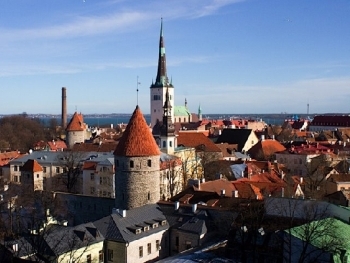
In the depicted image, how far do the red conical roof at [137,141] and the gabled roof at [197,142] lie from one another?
2799 cm

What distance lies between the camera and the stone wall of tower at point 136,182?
1192 inches

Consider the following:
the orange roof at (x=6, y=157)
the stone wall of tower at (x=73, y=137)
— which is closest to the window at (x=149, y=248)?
the orange roof at (x=6, y=157)

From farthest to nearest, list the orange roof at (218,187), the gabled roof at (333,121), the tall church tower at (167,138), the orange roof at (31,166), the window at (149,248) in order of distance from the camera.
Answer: the gabled roof at (333,121) < the tall church tower at (167,138) < the orange roof at (31,166) < the orange roof at (218,187) < the window at (149,248)

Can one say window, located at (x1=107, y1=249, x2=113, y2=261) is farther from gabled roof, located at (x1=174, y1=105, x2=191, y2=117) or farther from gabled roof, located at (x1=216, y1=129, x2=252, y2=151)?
gabled roof, located at (x1=174, y1=105, x2=191, y2=117)

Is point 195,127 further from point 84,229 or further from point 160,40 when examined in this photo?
point 84,229

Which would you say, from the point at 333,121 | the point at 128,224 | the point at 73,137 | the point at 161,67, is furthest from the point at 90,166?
the point at 333,121

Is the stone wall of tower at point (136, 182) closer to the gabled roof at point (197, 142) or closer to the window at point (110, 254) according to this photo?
the window at point (110, 254)

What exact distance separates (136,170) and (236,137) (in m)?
45.6

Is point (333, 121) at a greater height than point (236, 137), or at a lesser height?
greater

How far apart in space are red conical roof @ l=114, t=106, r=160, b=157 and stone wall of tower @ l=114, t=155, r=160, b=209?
37 cm

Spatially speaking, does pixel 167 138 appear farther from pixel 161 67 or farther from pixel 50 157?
pixel 161 67

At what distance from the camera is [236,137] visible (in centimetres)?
7438

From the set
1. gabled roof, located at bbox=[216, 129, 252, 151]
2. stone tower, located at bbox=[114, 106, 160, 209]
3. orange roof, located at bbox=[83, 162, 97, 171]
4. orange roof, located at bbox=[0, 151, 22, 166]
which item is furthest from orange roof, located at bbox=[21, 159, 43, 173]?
gabled roof, located at bbox=[216, 129, 252, 151]

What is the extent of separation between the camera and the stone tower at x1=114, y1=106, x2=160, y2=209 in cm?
3030
